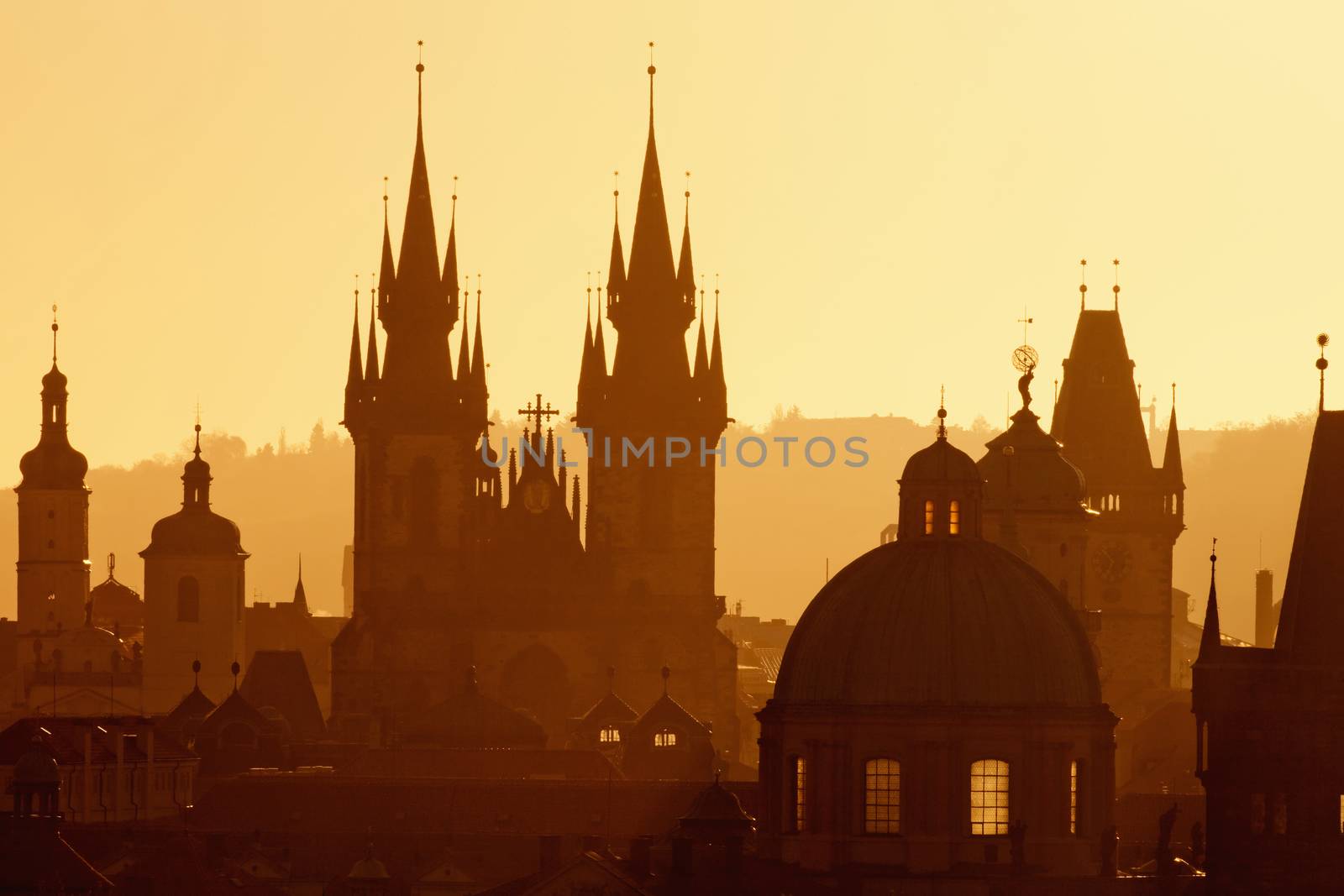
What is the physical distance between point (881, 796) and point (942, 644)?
14.2 feet

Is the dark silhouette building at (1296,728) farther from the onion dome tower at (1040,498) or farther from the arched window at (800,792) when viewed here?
the onion dome tower at (1040,498)

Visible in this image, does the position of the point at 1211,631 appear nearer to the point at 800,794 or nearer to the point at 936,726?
the point at 936,726

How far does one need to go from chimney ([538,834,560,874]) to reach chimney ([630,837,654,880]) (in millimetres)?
4948

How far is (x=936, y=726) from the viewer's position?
127875 mm

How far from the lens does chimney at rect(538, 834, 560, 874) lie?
15525 centimetres

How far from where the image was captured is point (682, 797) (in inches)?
6821

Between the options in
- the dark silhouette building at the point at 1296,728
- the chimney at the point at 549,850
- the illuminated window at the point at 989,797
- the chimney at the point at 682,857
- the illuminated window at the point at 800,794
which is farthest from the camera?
the chimney at the point at 549,850

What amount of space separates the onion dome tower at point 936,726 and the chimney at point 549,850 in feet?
80.7

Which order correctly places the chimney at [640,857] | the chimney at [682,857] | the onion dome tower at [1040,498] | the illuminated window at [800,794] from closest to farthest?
the illuminated window at [800,794] → the chimney at [682,857] → the chimney at [640,857] → the onion dome tower at [1040,498]

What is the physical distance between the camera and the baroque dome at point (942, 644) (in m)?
129

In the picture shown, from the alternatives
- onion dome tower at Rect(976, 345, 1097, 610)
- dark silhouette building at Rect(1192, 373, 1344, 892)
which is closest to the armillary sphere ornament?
onion dome tower at Rect(976, 345, 1097, 610)

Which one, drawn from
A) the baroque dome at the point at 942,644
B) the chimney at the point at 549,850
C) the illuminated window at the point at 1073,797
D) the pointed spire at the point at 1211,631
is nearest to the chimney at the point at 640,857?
the chimney at the point at 549,850

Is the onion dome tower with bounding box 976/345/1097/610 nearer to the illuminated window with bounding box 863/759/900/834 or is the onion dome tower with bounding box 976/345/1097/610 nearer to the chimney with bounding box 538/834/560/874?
the chimney with bounding box 538/834/560/874

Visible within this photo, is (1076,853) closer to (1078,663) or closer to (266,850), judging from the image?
(1078,663)
